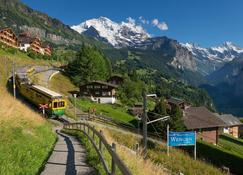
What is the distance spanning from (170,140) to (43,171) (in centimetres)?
2290

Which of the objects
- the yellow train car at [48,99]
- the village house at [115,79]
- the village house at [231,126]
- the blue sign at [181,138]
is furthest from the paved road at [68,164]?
the village house at [231,126]

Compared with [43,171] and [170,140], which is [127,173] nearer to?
[43,171]

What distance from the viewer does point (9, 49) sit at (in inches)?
3922

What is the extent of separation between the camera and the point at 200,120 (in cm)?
7500

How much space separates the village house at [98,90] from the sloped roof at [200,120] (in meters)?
24.4

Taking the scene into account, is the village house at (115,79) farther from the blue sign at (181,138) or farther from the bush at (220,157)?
the blue sign at (181,138)

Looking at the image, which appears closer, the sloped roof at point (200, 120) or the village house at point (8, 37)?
the sloped roof at point (200, 120)

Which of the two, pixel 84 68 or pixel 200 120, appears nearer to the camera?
pixel 200 120

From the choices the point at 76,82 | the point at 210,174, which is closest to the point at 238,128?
the point at 76,82

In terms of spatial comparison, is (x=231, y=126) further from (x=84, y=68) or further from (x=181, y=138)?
(x=181, y=138)

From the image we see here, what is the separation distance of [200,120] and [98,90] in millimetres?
31970

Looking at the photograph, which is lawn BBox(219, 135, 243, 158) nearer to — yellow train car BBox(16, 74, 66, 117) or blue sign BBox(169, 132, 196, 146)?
blue sign BBox(169, 132, 196, 146)

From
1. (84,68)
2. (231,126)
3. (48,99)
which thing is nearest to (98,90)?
(84,68)

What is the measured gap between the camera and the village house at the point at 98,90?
9481 centimetres
